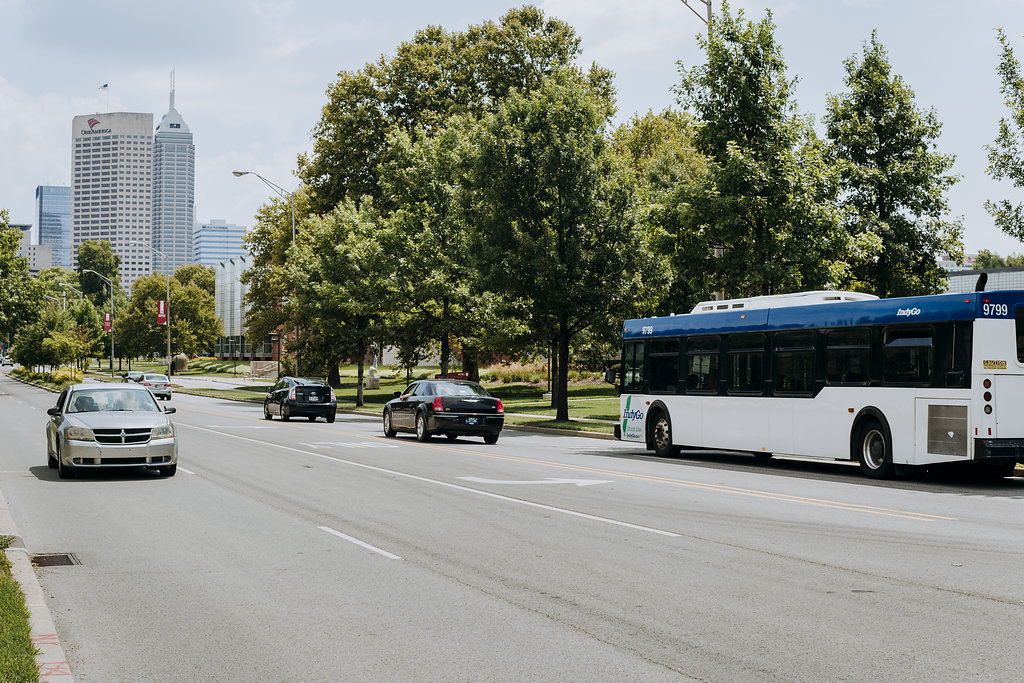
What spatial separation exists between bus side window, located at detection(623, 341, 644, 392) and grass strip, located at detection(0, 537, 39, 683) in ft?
56.9

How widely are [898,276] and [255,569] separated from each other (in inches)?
1099

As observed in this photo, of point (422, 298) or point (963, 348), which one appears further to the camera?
point (422, 298)

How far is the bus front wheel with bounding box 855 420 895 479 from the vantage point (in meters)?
17.1

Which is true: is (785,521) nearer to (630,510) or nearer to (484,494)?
(630,510)

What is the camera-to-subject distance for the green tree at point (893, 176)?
104 ft

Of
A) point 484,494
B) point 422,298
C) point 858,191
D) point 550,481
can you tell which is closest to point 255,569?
point 484,494

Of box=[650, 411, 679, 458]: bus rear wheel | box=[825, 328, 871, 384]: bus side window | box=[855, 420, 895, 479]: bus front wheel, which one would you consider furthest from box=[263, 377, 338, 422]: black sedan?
box=[855, 420, 895, 479]: bus front wheel

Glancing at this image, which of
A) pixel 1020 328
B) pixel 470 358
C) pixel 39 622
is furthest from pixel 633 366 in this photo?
pixel 470 358

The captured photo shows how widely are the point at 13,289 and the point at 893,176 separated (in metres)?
56.0

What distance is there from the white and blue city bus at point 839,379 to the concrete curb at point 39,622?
43.2ft

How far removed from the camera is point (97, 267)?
169 meters

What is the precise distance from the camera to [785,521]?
1196 cm

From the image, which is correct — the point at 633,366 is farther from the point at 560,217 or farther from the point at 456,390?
the point at 560,217

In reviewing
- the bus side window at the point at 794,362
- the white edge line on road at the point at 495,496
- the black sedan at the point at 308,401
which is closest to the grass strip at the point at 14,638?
the white edge line on road at the point at 495,496
